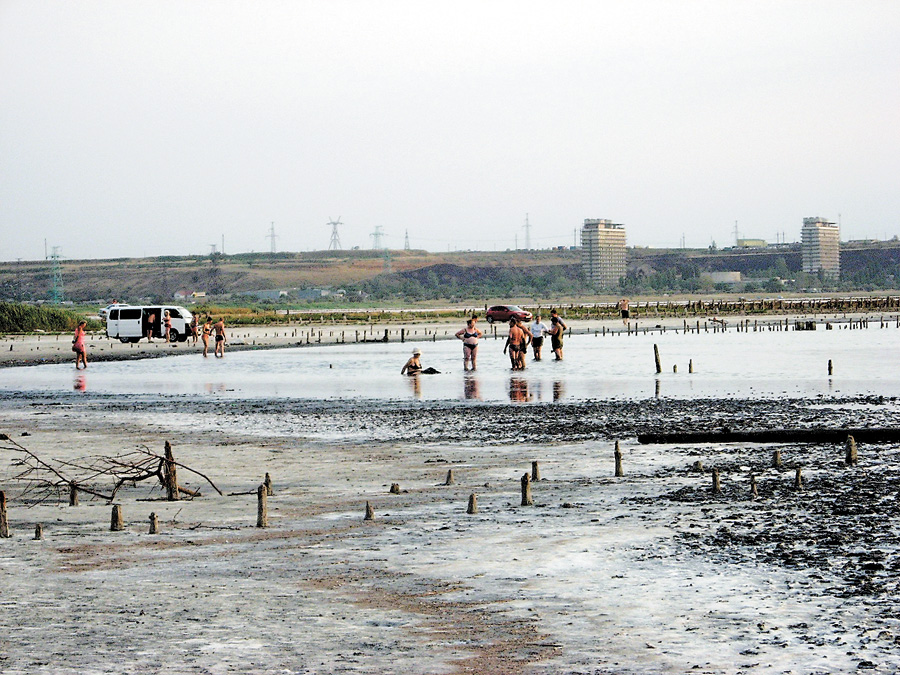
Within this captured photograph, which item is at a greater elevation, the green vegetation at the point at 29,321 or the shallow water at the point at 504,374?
the green vegetation at the point at 29,321

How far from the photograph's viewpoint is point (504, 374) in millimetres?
38594

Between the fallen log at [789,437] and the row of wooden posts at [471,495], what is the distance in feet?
2.54

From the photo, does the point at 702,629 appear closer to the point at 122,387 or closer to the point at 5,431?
the point at 5,431

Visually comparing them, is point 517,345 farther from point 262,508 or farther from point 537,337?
point 262,508

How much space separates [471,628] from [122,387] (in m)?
27.9

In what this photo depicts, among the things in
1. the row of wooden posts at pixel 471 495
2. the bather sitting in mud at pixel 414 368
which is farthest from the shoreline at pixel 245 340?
the row of wooden posts at pixel 471 495

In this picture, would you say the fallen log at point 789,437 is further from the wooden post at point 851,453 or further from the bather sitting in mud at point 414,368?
the bather sitting in mud at point 414,368

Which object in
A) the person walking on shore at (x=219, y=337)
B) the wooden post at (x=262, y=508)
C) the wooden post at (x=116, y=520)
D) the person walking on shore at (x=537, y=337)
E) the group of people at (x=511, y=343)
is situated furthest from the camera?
the person walking on shore at (x=219, y=337)

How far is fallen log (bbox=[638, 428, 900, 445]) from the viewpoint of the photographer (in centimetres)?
1866

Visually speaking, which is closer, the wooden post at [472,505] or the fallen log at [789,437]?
the wooden post at [472,505]

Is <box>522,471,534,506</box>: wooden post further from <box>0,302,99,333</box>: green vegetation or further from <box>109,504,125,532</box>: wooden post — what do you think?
<box>0,302,99,333</box>: green vegetation

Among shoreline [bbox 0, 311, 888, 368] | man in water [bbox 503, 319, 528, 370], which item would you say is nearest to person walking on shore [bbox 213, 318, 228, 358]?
shoreline [bbox 0, 311, 888, 368]

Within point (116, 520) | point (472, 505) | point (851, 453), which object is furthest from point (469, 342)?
point (116, 520)

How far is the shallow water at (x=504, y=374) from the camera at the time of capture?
3212 centimetres
